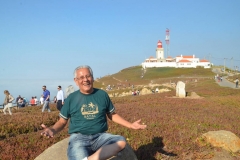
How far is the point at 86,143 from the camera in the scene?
17.0 feet

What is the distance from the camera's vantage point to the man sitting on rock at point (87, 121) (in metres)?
5.05

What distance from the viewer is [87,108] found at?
17.4 ft

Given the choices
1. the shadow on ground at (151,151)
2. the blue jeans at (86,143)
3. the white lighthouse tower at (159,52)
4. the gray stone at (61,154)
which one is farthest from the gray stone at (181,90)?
the white lighthouse tower at (159,52)

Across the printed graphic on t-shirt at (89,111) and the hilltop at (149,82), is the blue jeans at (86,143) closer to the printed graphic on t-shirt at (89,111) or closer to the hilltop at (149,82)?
the printed graphic on t-shirt at (89,111)

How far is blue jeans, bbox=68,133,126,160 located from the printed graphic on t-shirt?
1.15 feet

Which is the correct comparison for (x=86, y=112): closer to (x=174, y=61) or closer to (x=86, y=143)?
(x=86, y=143)

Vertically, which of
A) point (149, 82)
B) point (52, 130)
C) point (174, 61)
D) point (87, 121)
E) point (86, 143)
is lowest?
point (149, 82)

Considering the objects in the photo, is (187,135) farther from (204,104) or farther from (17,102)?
(17,102)

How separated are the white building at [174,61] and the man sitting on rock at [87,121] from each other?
441ft

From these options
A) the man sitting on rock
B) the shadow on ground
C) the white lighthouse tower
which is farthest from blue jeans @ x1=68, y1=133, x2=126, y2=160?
the white lighthouse tower

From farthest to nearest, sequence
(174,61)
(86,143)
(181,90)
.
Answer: (174,61)
(181,90)
(86,143)

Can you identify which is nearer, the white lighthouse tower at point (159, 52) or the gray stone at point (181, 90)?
the gray stone at point (181, 90)

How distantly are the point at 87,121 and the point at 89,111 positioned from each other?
18cm

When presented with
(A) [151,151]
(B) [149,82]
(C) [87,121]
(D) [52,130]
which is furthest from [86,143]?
(B) [149,82]
